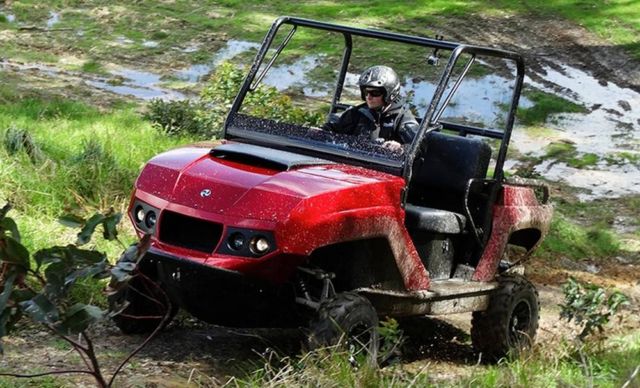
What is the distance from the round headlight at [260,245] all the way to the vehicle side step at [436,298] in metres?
0.67

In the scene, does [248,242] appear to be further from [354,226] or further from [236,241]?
[354,226]

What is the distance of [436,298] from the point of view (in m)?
6.57

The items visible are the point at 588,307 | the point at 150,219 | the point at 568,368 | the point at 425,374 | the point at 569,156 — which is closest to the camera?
the point at 425,374

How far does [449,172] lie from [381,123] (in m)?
0.49

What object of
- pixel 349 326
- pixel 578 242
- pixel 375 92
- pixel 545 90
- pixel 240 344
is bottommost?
pixel 545 90

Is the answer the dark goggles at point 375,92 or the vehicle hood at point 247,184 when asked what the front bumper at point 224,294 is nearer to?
the vehicle hood at point 247,184

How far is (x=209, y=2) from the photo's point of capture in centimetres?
2136

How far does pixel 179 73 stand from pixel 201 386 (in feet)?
38.0

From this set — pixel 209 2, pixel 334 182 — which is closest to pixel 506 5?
pixel 209 2

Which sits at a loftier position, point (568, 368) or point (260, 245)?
point (260, 245)

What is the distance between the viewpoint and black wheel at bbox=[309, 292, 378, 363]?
5.66 m

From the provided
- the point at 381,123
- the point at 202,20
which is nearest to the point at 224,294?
the point at 381,123

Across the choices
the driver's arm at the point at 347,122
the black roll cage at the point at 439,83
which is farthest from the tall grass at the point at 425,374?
the driver's arm at the point at 347,122

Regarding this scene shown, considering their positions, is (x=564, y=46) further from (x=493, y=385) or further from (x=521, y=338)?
(x=493, y=385)
